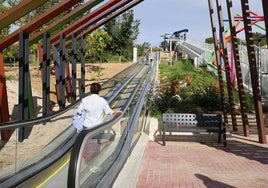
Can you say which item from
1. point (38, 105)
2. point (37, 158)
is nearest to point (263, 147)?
point (37, 158)

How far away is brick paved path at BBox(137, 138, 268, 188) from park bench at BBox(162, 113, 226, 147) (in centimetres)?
47

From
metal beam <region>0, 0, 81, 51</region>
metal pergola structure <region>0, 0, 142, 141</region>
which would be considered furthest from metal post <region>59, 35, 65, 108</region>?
metal beam <region>0, 0, 81, 51</region>

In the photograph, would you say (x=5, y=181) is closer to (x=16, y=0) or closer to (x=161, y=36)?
(x=16, y=0)

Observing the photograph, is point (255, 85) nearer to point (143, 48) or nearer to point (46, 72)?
point (46, 72)

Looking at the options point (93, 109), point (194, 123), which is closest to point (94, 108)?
point (93, 109)

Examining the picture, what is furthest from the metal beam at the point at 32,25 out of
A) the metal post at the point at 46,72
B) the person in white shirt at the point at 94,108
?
the person in white shirt at the point at 94,108

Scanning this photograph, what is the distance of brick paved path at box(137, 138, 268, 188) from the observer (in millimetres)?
8328

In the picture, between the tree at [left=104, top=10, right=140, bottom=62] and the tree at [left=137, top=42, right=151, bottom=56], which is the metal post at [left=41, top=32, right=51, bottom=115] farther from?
the tree at [left=137, top=42, right=151, bottom=56]

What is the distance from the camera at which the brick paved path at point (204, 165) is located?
8328mm

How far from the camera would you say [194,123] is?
13.8 meters

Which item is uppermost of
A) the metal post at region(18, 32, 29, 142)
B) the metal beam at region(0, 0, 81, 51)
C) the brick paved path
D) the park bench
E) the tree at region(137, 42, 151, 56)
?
the tree at region(137, 42, 151, 56)

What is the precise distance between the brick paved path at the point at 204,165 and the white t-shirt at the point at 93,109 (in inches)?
59.2

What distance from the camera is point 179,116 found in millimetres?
13852

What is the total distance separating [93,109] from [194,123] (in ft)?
22.5
